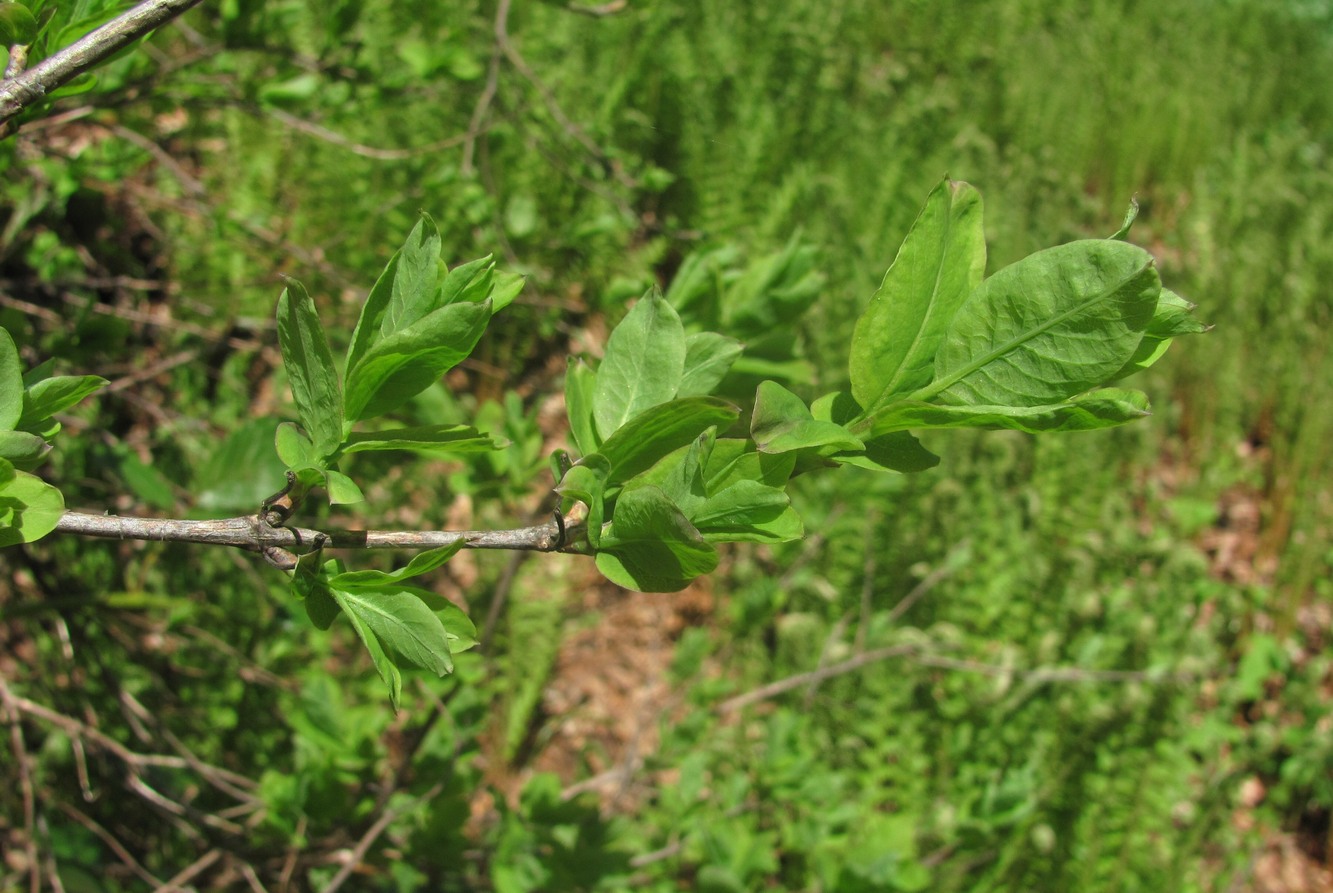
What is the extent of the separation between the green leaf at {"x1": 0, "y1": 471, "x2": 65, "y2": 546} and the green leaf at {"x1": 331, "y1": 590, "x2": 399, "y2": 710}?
0.11 m

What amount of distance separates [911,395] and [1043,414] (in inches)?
2.0

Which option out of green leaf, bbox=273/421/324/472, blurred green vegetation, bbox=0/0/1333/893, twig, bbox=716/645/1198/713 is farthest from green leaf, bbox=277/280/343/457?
twig, bbox=716/645/1198/713

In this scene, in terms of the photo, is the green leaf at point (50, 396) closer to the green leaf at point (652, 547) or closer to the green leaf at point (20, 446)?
the green leaf at point (20, 446)

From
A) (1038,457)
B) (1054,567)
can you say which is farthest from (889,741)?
(1038,457)

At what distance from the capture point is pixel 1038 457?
7.48ft

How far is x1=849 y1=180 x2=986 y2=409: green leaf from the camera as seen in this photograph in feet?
1.29

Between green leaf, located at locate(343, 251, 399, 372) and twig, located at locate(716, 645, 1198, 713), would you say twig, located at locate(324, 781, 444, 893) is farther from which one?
green leaf, located at locate(343, 251, 399, 372)

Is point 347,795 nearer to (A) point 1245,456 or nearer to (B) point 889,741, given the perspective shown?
(B) point 889,741

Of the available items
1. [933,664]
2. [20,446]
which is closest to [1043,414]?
[20,446]

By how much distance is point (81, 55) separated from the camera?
15.7 inches

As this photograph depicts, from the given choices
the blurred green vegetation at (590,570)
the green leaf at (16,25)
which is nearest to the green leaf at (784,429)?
the blurred green vegetation at (590,570)

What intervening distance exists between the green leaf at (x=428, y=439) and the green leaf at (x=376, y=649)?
0.06 metres

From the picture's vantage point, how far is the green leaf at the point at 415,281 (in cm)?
39

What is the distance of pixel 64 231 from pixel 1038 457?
2003 mm
